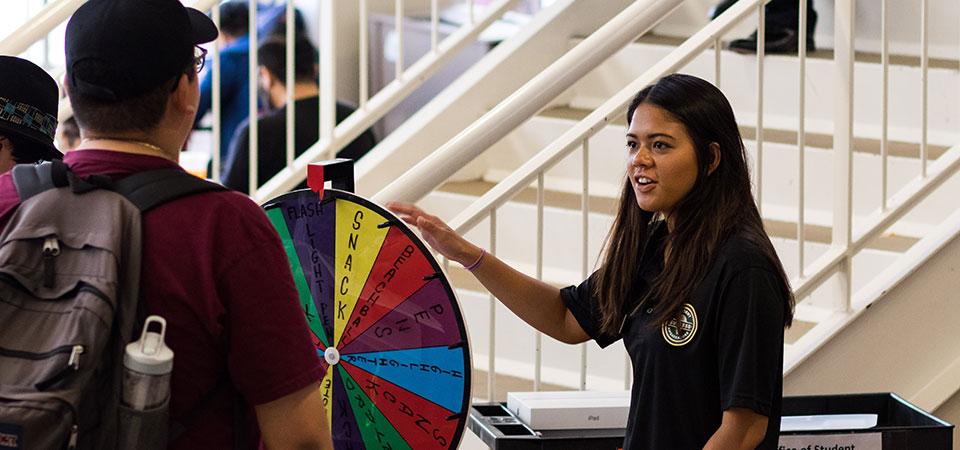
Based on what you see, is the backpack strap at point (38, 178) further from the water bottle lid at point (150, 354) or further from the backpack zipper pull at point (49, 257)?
the water bottle lid at point (150, 354)

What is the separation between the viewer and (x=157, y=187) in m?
1.52

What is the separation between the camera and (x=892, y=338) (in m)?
3.04

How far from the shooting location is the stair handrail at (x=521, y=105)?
2498 mm

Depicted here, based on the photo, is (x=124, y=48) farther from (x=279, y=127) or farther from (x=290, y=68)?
(x=279, y=127)

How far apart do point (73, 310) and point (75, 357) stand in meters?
0.05

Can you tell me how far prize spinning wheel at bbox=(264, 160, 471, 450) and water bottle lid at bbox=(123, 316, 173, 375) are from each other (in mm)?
576

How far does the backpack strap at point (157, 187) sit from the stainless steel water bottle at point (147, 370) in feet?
0.45

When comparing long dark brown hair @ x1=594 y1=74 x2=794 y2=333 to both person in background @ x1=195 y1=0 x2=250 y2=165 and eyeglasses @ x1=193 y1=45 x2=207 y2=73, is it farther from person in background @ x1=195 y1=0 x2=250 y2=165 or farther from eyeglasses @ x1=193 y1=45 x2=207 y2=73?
person in background @ x1=195 y1=0 x2=250 y2=165

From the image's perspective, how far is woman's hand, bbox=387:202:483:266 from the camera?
2.28 meters

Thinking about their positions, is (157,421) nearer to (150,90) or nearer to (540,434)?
(150,90)

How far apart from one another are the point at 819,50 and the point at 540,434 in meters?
2.18

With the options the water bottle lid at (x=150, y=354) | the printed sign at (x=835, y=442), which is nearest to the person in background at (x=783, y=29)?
the printed sign at (x=835, y=442)

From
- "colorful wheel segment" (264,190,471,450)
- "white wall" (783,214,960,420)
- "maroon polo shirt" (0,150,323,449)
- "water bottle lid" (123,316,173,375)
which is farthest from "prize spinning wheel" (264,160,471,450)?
A: "white wall" (783,214,960,420)

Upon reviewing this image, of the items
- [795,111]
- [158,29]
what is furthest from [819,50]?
[158,29]
